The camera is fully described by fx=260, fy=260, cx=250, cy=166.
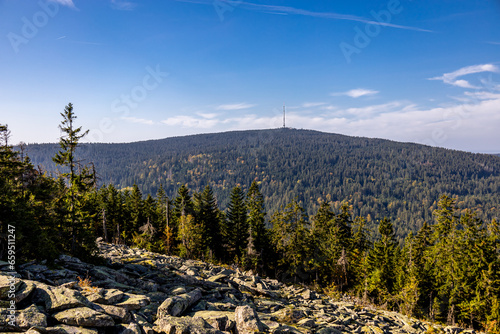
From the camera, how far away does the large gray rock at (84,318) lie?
8156mm

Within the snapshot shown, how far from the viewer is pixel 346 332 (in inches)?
608

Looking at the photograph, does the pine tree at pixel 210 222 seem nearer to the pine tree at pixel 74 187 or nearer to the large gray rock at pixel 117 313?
the pine tree at pixel 74 187

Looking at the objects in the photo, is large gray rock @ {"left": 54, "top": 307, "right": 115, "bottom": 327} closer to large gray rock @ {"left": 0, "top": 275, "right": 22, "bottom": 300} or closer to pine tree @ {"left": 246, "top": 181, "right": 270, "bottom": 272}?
large gray rock @ {"left": 0, "top": 275, "right": 22, "bottom": 300}

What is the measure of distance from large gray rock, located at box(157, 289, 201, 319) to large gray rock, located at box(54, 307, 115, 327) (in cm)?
235

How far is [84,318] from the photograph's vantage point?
27.1 feet

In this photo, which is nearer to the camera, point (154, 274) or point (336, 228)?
point (154, 274)

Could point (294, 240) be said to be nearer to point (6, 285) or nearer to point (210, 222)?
point (210, 222)

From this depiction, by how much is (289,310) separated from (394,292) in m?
29.4

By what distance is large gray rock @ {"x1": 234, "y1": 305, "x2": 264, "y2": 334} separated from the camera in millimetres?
10750

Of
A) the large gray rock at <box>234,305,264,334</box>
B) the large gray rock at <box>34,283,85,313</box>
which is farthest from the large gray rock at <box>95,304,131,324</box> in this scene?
the large gray rock at <box>234,305,264,334</box>

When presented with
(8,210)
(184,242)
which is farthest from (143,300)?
(184,242)

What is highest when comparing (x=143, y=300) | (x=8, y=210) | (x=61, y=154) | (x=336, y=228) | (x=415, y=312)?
(x=61, y=154)

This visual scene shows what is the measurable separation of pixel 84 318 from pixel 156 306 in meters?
4.09

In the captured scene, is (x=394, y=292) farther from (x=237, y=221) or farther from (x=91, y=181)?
(x=91, y=181)
